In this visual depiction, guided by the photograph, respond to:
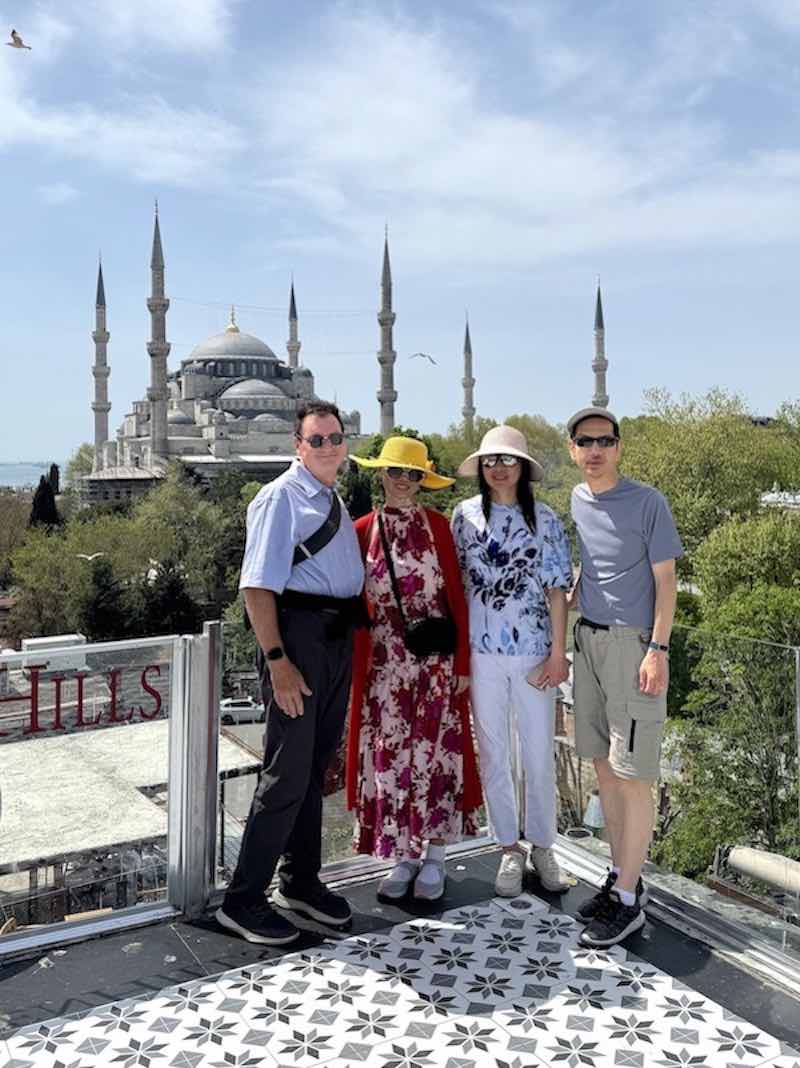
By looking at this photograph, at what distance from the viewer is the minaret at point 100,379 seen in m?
48.8

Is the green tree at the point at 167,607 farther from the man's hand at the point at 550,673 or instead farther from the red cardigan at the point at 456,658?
the man's hand at the point at 550,673

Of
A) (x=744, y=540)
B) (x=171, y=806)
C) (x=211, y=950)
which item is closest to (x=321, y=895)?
(x=211, y=950)

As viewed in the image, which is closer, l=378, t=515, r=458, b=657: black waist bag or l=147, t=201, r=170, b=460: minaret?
l=378, t=515, r=458, b=657: black waist bag

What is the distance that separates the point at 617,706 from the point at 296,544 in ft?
2.75

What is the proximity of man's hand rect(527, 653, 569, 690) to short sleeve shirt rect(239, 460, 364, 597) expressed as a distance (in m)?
0.49

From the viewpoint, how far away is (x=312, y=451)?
2.23 metres

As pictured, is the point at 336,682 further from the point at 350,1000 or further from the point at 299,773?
the point at 350,1000

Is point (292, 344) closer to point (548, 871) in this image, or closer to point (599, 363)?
point (599, 363)

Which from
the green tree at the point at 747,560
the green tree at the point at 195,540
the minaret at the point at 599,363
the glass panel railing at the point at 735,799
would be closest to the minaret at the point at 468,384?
the minaret at the point at 599,363

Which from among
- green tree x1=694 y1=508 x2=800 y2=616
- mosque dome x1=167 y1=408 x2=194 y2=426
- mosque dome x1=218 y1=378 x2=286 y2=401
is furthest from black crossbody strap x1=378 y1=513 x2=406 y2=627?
mosque dome x1=218 y1=378 x2=286 y2=401

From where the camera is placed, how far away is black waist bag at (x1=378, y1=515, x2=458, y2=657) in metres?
2.30

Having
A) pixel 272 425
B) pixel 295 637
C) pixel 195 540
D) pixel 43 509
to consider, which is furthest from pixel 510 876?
pixel 272 425

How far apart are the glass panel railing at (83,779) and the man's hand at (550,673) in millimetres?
886

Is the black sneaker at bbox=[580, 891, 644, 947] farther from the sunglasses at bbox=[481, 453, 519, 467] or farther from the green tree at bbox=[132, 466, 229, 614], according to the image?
the green tree at bbox=[132, 466, 229, 614]
